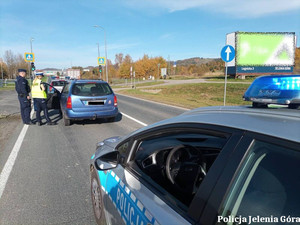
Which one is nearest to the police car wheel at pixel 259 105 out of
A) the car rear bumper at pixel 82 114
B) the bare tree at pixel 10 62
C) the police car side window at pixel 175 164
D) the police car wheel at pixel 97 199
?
the police car side window at pixel 175 164

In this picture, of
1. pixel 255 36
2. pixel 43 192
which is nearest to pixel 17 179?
pixel 43 192

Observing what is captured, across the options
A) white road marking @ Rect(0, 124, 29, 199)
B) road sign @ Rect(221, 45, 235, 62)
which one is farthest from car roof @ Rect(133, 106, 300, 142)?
road sign @ Rect(221, 45, 235, 62)

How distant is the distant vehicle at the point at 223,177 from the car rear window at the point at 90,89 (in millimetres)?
6341

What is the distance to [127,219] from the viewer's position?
1854 millimetres

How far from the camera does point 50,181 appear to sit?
3943 millimetres

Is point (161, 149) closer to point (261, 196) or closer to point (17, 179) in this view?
point (261, 196)

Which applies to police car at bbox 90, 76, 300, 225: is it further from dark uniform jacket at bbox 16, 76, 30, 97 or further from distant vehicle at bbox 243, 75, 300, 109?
dark uniform jacket at bbox 16, 76, 30, 97

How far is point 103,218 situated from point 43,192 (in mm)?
1540

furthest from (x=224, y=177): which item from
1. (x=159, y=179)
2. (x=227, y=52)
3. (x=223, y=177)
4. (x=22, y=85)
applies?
(x=227, y=52)

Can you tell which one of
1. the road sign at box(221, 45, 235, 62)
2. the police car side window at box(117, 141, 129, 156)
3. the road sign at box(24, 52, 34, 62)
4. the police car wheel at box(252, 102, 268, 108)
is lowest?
the police car side window at box(117, 141, 129, 156)

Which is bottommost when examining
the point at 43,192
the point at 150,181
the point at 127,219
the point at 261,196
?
the point at 43,192

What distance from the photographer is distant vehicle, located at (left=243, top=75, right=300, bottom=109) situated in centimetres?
181

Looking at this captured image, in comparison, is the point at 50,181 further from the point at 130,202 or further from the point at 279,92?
the point at 279,92

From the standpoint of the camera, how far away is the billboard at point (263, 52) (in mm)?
38719
